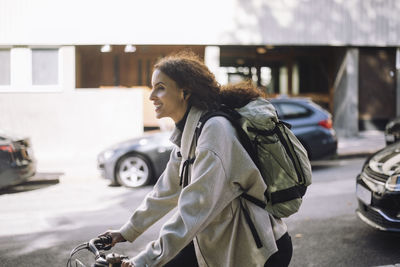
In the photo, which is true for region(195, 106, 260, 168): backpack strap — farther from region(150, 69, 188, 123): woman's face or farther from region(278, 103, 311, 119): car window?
region(278, 103, 311, 119): car window

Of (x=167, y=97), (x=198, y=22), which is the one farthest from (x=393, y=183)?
(x=198, y=22)

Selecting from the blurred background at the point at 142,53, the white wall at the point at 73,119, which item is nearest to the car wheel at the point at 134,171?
the blurred background at the point at 142,53

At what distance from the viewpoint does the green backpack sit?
2092 millimetres

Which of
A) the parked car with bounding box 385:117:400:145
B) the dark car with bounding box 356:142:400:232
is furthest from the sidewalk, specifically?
Answer: the dark car with bounding box 356:142:400:232

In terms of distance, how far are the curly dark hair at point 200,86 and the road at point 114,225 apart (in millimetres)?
2843

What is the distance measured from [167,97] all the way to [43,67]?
1399 cm

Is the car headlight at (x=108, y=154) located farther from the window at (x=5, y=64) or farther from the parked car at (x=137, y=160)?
the window at (x=5, y=64)

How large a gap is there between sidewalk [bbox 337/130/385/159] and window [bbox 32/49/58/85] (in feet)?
29.1

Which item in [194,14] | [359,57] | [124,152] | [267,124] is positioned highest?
[194,14]

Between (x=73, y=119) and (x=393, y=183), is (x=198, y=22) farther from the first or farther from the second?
(x=393, y=183)

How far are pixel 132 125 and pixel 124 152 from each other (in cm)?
549

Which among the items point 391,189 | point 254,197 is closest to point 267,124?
point 254,197

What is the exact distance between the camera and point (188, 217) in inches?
77.0

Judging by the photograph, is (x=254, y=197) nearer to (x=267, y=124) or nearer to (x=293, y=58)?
(x=267, y=124)
